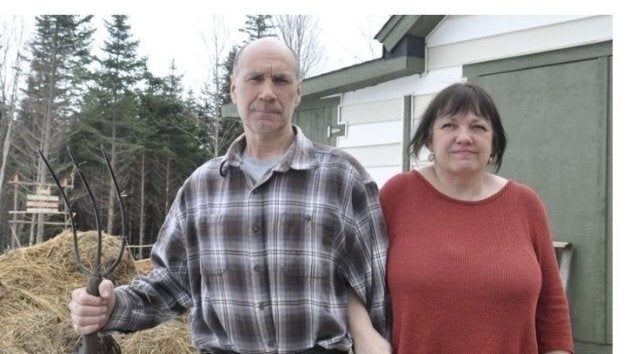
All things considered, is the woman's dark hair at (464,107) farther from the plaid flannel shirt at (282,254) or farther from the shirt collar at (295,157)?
the shirt collar at (295,157)

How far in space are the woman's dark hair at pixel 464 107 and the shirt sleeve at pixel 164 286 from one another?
2.82ft

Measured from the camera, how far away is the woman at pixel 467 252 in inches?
72.9

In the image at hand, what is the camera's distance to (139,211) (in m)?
29.1

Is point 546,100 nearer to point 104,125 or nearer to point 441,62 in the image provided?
point 441,62

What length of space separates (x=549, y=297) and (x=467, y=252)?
0.31 metres

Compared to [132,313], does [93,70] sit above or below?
above

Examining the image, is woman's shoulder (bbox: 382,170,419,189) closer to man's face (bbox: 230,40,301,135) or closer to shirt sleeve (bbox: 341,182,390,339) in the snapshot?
shirt sleeve (bbox: 341,182,390,339)

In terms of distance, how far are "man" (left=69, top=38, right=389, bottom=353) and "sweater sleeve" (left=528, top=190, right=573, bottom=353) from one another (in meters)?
0.47

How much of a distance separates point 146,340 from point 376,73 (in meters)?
2.90

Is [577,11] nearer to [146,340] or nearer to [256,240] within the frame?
[256,240]

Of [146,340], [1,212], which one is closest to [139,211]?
[1,212]

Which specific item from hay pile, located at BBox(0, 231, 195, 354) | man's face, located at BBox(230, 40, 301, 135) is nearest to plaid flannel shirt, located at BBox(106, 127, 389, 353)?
man's face, located at BBox(230, 40, 301, 135)

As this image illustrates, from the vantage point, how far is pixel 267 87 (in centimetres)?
193

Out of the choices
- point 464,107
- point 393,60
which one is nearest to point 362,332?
point 464,107
